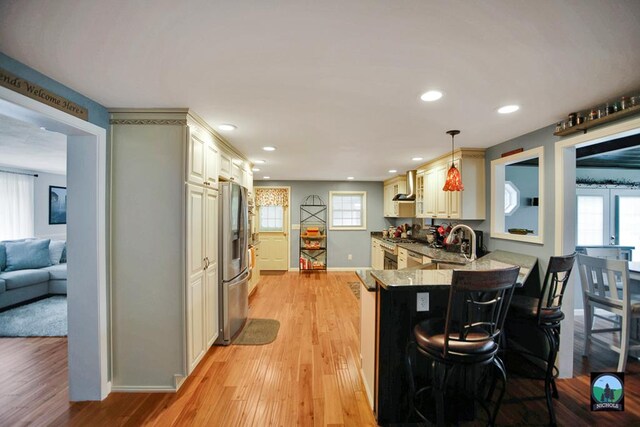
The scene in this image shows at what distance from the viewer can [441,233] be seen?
4152mm

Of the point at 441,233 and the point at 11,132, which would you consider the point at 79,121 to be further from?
the point at 441,233

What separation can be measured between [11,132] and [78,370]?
291 centimetres

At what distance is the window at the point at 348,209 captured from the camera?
6918mm

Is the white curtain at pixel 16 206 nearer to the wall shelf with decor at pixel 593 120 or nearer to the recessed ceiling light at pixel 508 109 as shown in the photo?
the recessed ceiling light at pixel 508 109

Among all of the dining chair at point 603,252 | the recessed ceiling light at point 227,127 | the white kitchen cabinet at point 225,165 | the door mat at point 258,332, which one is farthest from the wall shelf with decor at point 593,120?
the door mat at point 258,332

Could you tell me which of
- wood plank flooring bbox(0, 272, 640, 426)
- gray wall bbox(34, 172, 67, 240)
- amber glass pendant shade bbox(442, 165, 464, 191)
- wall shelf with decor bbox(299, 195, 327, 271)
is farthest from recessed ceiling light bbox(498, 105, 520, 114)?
gray wall bbox(34, 172, 67, 240)

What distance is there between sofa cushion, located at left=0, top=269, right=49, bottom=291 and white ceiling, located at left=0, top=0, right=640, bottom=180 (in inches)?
154

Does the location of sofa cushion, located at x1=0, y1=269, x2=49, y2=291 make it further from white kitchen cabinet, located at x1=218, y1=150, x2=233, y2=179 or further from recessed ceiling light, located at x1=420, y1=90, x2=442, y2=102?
recessed ceiling light, located at x1=420, y1=90, x2=442, y2=102

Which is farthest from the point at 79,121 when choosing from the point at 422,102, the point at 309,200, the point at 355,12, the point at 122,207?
the point at 309,200

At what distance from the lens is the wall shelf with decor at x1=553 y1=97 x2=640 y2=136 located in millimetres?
1809

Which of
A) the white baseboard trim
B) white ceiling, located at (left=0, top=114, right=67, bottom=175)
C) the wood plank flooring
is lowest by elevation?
the wood plank flooring

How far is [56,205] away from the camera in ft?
19.3

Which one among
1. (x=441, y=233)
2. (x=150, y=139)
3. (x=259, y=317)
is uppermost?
(x=150, y=139)

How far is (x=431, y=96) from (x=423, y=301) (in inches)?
58.0
